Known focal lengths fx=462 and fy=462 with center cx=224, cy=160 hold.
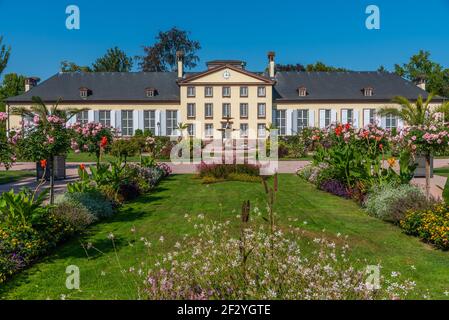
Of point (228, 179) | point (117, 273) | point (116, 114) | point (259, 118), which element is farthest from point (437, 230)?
point (116, 114)

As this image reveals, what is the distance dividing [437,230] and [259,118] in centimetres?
3579

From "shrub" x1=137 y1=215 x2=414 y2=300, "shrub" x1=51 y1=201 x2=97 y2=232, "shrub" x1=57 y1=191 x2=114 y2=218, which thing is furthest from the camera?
"shrub" x1=57 y1=191 x2=114 y2=218

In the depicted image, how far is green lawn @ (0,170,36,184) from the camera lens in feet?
55.3

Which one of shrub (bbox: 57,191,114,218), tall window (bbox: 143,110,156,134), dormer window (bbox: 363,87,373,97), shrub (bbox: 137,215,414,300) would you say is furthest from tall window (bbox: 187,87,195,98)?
shrub (bbox: 137,215,414,300)

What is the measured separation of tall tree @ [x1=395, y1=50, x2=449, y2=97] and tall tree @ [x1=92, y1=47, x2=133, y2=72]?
36054 millimetres

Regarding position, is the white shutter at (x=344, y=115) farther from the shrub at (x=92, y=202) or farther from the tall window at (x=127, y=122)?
the shrub at (x=92, y=202)

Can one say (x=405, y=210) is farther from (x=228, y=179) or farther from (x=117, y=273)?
(x=228, y=179)

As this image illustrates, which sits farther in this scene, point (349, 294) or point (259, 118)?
point (259, 118)

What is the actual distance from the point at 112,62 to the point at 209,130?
25881 mm

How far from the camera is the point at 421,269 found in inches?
259

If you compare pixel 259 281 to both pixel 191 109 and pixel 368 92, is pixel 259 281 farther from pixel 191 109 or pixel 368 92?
pixel 368 92

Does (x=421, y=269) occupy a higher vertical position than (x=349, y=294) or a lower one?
lower

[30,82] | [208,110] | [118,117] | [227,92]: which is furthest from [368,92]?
[30,82]

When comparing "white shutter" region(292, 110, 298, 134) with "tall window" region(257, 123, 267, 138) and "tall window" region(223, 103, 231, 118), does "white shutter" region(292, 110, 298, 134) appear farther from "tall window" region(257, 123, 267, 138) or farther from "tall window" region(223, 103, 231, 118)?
"tall window" region(223, 103, 231, 118)
